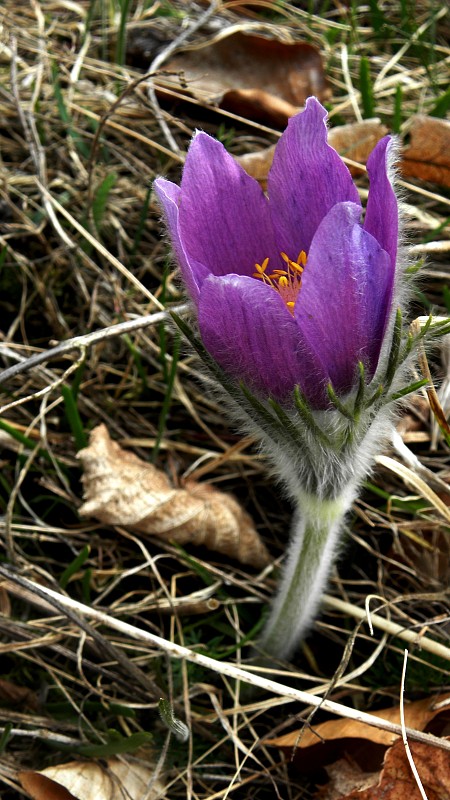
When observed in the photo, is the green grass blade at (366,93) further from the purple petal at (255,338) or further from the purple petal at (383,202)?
the purple petal at (255,338)

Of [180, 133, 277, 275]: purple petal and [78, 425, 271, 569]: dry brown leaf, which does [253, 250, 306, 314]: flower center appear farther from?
[78, 425, 271, 569]: dry brown leaf

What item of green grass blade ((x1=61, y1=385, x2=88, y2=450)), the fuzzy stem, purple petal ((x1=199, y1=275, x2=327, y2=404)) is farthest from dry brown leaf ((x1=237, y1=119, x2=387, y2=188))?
purple petal ((x1=199, y1=275, x2=327, y2=404))

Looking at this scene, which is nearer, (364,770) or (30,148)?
(364,770)

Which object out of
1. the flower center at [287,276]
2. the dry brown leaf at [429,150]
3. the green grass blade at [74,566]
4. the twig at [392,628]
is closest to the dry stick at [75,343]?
the flower center at [287,276]

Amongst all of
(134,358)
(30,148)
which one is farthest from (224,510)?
(30,148)

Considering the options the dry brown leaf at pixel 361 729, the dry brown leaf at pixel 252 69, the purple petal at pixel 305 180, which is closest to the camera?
the purple petal at pixel 305 180

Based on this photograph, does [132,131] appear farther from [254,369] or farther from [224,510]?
[254,369]

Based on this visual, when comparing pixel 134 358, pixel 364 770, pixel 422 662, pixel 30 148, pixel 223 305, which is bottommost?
Result: pixel 364 770

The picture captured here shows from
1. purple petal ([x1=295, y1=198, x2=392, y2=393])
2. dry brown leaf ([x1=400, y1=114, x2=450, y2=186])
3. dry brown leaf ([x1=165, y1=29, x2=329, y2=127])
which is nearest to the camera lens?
purple petal ([x1=295, y1=198, x2=392, y2=393])
